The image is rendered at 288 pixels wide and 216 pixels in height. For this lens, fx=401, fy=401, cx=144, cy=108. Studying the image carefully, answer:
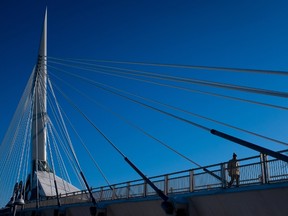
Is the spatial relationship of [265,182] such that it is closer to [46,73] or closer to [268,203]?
[268,203]

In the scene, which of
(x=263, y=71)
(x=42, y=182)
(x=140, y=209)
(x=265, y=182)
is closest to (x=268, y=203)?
(x=265, y=182)

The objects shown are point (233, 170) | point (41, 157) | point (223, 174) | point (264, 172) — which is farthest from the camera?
point (41, 157)

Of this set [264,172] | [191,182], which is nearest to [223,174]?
[264,172]

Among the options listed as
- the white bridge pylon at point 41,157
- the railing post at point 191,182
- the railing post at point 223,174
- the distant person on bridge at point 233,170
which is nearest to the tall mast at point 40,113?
the white bridge pylon at point 41,157

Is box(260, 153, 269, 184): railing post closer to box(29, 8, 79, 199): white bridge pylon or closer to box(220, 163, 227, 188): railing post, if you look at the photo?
box(220, 163, 227, 188): railing post

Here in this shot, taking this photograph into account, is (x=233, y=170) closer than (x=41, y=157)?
Yes

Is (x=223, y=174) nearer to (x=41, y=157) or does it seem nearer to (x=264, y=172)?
(x=264, y=172)

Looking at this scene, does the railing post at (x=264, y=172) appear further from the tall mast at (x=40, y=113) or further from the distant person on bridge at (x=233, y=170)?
the tall mast at (x=40, y=113)

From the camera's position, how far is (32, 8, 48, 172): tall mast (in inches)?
1444

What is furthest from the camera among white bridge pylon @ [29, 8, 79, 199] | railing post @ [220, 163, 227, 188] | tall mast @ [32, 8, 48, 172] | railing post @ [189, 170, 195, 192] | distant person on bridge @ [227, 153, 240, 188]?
white bridge pylon @ [29, 8, 79, 199]

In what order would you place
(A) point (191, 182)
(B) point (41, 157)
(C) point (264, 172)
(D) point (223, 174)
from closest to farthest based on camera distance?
(C) point (264, 172) < (D) point (223, 174) < (A) point (191, 182) < (B) point (41, 157)

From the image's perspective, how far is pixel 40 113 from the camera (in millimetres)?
42438

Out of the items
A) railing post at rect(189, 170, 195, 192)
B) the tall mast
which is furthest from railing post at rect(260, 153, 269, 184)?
the tall mast

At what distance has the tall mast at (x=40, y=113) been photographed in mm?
36688
